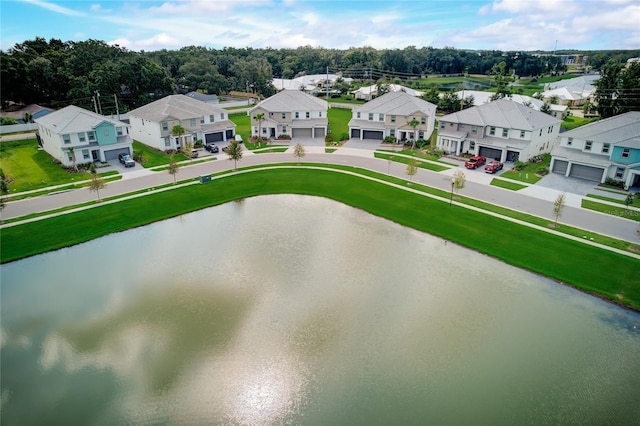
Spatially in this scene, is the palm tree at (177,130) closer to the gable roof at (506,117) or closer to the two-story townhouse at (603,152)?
the gable roof at (506,117)

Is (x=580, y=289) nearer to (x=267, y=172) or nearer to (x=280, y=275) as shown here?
(x=280, y=275)

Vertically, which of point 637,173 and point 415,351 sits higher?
point 637,173

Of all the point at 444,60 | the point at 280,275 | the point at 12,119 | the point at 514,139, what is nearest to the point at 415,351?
the point at 280,275

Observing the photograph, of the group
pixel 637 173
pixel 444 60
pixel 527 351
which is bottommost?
pixel 527 351

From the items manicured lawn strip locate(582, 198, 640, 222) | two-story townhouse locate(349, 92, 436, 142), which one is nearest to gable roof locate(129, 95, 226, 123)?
two-story townhouse locate(349, 92, 436, 142)

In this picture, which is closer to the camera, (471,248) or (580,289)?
(580,289)

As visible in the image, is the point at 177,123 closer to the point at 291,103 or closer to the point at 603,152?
the point at 291,103

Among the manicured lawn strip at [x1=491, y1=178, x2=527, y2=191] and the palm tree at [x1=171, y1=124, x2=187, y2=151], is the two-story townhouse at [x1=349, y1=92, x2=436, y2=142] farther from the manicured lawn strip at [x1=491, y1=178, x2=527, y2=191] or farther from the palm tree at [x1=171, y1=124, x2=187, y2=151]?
the palm tree at [x1=171, y1=124, x2=187, y2=151]
